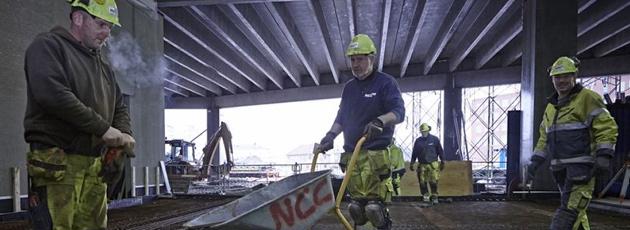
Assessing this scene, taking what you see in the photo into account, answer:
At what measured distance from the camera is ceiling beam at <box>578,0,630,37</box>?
13.1 meters

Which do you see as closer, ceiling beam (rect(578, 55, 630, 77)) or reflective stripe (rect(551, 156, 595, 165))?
reflective stripe (rect(551, 156, 595, 165))

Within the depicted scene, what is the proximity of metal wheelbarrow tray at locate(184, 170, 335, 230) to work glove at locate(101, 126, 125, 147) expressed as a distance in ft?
1.96

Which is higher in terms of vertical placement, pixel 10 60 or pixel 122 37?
pixel 122 37

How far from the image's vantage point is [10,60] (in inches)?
275

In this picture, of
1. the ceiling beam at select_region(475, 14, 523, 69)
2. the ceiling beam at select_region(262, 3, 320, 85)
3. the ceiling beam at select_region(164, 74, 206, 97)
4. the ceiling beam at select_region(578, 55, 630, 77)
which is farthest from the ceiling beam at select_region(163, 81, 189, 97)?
the ceiling beam at select_region(578, 55, 630, 77)

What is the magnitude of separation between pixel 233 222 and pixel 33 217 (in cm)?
109

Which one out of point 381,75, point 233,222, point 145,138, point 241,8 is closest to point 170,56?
point 241,8

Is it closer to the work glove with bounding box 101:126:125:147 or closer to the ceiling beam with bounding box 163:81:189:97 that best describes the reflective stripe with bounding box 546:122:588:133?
the work glove with bounding box 101:126:125:147

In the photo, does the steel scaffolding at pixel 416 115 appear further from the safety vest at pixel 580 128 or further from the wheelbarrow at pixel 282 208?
the wheelbarrow at pixel 282 208

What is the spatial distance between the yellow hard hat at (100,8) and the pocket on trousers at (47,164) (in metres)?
0.77

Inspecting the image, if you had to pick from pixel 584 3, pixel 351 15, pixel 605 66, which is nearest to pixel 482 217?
pixel 351 15

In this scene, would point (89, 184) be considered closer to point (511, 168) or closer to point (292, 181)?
point (292, 181)

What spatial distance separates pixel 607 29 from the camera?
51.1 feet

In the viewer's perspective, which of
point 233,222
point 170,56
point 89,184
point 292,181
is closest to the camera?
point 233,222
